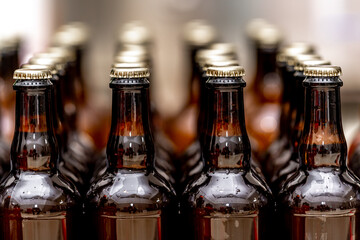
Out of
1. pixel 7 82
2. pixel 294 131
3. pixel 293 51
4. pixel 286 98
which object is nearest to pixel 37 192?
pixel 294 131

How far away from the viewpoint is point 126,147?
1730 millimetres

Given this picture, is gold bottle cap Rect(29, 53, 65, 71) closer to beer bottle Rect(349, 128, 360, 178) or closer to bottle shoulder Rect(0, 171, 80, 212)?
bottle shoulder Rect(0, 171, 80, 212)

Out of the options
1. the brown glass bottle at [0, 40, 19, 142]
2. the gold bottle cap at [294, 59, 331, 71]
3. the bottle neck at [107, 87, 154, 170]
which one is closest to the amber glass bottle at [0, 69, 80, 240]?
the bottle neck at [107, 87, 154, 170]

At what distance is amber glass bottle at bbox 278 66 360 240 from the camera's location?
1682mm

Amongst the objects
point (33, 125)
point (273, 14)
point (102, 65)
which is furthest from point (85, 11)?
point (33, 125)

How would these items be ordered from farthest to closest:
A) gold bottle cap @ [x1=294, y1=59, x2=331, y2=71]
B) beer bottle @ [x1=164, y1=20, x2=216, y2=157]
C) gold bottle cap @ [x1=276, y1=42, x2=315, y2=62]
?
beer bottle @ [x1=164, y1=20, x2=216, y2=157]
gold bottle cap @ [x1=276, y1=42, x2=315, y2=62]
gold bottle cap @ [x1=294, y1=59, x2=331, y2=71]

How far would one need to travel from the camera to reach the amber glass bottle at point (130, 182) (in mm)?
1689

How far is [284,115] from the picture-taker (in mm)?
2148

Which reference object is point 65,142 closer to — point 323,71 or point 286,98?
point 286,98

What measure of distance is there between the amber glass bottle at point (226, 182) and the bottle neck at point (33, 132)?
12.8 inches

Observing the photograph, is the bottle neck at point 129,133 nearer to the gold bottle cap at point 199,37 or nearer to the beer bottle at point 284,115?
the beer bottle at point 284,115

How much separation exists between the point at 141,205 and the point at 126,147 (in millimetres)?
135

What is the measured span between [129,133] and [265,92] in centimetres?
114

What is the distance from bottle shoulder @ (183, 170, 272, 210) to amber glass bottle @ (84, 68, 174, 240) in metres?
0.07
